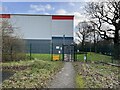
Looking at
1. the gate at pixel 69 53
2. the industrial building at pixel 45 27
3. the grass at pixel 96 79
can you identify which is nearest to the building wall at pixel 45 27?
the industrial building at pixel 45 27

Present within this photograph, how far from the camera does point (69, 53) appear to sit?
28.5 meters

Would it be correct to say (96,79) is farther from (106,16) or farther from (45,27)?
(45,27)

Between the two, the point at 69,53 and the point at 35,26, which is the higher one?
the point at 35,26

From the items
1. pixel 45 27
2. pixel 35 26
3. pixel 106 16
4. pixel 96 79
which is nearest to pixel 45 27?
pixel 45 27

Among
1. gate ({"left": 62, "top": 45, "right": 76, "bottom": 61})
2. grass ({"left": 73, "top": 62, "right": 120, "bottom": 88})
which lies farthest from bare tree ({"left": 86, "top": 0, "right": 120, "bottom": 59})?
grass ({"left": 73, "top": 62, "right": 120, "bottom": 88})

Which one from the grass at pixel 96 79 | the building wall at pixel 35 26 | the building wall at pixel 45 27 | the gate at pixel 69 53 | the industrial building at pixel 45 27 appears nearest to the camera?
the grass at pixel 96 79

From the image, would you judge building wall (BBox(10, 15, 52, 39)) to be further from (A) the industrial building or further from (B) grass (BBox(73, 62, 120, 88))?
(B) grass (BBox(73, 62, 120, 88))

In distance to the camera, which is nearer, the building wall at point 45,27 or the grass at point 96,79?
the grass at point 96,79

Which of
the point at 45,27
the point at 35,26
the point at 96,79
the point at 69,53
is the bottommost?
the point at 96,79

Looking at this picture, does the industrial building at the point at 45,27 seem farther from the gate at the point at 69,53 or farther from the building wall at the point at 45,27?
the gate at the point at 69,53

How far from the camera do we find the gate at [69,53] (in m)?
27.7

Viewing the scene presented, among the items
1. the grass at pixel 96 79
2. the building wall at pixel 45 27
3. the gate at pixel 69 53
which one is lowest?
the grass at pixel 96 79

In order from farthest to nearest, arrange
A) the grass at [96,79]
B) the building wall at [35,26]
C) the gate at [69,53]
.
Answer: the building wall at [35,26] → the gate at [69,53] → the grass at [96,79]

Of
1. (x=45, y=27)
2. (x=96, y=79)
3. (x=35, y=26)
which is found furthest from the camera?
(x=45, y=27)
